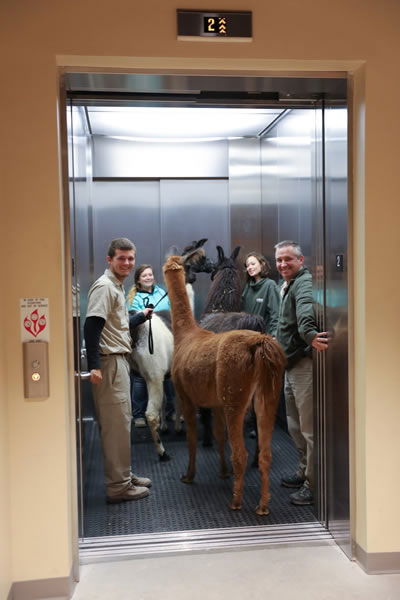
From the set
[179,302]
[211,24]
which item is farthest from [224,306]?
[211,24]

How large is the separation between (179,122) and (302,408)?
2.43 m

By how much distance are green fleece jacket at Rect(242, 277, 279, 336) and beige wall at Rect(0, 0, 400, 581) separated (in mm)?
1330

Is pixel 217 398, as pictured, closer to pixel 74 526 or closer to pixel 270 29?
pixel 74 526

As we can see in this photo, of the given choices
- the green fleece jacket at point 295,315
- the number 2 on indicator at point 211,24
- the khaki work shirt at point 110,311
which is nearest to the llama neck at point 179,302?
the khaki work shirt at point 110,311

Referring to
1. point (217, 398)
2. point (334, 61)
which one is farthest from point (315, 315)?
point (334, 61)

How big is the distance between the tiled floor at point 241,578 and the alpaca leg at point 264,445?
1.38 ft

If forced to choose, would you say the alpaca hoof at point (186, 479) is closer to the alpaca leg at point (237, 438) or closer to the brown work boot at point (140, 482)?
the brown work boot at point (140, 482)

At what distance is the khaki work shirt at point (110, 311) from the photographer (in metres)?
3.40

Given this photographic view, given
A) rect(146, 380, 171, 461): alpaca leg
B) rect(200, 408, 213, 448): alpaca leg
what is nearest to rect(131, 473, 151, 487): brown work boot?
rect(146, 380, 171, 461): alpaca leg

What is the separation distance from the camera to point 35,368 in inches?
97.1

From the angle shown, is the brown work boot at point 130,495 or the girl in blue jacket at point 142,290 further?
the girl in blue jacket at point 142,290

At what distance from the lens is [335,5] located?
102 inches

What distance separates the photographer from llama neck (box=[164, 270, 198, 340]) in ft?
12.9

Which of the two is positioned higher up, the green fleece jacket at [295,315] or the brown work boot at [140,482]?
the green fleece jacket at [295,315]
